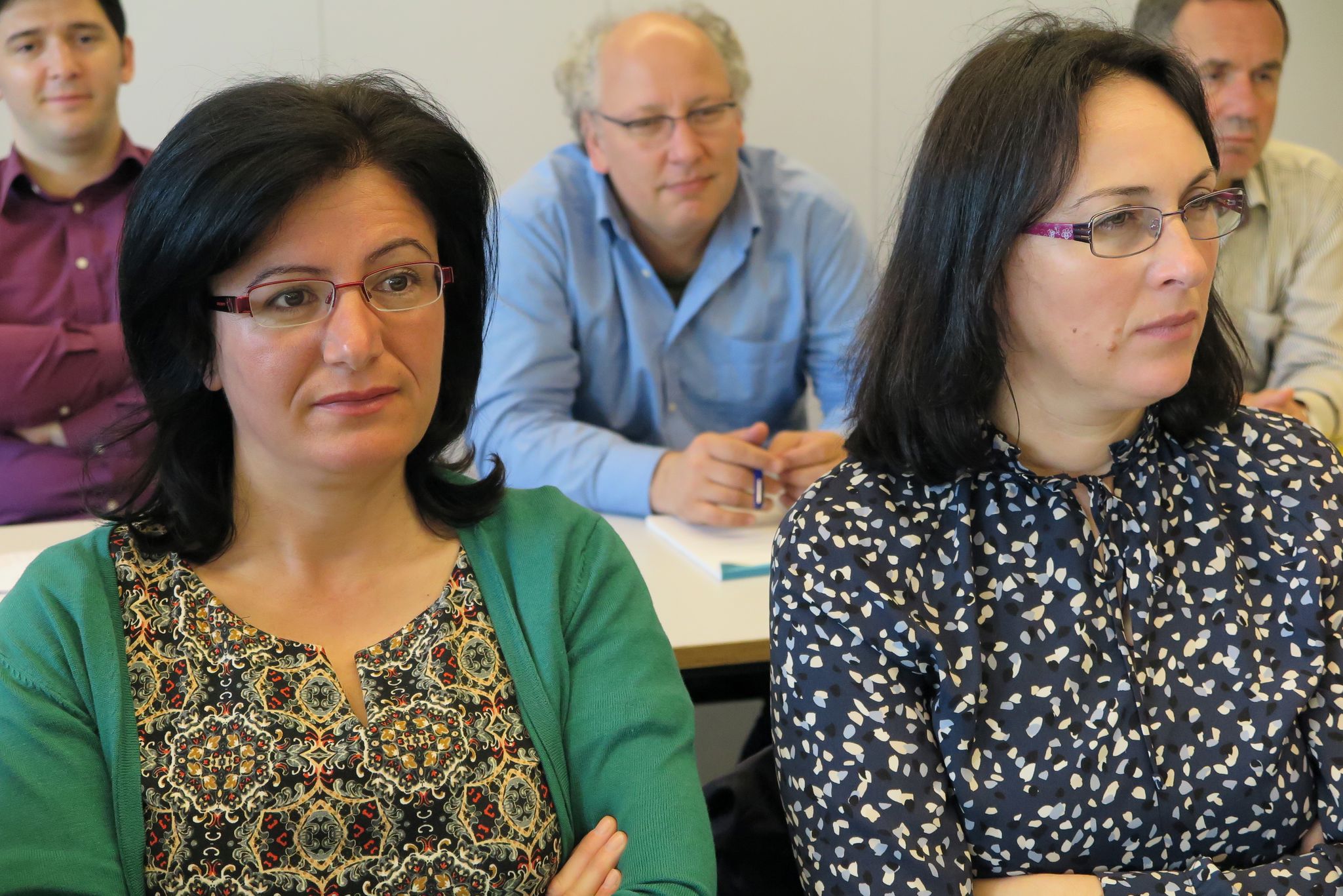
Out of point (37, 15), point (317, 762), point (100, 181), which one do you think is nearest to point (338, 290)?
point (317, 762)

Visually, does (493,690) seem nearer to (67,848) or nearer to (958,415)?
(67,848)

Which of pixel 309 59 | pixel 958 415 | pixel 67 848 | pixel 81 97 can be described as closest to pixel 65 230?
pixel 81 97

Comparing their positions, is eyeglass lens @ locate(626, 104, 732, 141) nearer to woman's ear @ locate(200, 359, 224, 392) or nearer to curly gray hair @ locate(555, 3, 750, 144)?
curly gray hair @ locate(555, 3, 750, 144)

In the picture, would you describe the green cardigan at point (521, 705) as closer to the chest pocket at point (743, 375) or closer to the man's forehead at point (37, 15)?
the chest pocket at point (743, 375)

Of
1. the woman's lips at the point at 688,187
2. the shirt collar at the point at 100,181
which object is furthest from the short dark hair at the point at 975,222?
the shirt collar at the point at 100,181

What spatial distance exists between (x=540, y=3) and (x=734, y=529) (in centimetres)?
211

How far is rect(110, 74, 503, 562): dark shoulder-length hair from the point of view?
122cm

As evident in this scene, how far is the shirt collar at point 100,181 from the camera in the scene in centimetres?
276

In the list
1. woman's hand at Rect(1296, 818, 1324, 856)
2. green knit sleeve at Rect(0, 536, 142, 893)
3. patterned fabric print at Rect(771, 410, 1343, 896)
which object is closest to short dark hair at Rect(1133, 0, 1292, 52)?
patterned fabric print at Rect(771, 410, 1343, 896)

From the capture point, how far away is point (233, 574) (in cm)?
134

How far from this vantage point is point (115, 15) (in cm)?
287

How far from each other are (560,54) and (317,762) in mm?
2885

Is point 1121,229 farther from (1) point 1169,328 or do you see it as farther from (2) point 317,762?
(2) point 317,762

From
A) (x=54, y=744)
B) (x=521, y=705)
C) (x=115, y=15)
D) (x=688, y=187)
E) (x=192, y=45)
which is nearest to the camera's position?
(x=54, y=744)
